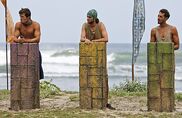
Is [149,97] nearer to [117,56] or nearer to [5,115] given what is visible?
[5,115]

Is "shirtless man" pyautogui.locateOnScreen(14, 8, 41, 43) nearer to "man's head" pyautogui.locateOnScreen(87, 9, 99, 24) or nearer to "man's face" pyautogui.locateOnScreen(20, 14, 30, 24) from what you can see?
"man's face" pyautogui.locateOnScreen(20, 14, 30, 24)

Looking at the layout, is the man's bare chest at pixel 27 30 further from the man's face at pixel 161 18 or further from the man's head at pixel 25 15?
the man's face at pixel 161 18

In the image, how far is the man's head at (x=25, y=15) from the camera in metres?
9.21

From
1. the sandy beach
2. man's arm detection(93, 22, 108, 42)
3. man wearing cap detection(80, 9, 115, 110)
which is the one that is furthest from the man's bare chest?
the sandy beach

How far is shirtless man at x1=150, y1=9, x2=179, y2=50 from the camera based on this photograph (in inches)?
361

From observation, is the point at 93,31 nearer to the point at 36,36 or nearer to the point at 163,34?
the point at 36,36

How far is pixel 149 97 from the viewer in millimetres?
9172

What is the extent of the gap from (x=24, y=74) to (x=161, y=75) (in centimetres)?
216

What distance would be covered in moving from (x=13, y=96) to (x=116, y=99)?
2314 mm

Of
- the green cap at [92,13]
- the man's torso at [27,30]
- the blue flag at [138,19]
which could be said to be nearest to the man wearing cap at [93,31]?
the green cap at [92,13]

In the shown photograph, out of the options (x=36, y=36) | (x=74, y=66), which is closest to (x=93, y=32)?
(x=36, y=36)

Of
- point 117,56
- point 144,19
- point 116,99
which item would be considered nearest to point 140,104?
point 116,99

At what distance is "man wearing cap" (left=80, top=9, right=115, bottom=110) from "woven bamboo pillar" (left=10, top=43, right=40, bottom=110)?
0.79 m

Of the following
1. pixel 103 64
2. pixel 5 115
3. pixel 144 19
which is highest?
pixel 144 19
